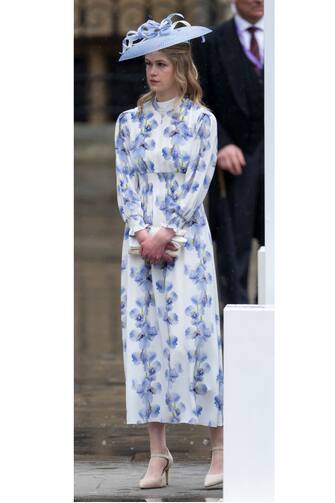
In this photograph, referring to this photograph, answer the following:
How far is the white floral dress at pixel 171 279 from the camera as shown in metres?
6.62

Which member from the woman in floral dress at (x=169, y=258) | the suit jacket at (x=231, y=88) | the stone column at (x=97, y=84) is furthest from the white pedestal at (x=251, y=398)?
the stone column at (x=97, y=84)

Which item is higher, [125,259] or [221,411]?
[125,259]

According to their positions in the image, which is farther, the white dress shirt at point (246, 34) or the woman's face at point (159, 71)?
the white dress shirt at point (246, 34)

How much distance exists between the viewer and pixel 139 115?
265 inches

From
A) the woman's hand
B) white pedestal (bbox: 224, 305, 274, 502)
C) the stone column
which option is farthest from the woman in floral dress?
the stone column

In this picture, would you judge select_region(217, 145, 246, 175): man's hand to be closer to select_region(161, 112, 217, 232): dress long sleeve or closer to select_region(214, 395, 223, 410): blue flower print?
select_region(161, 112, 217, 232): dress long sleeve

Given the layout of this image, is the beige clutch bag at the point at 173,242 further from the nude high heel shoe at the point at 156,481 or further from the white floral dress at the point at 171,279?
the nude high heel shoe at the point at 156,481

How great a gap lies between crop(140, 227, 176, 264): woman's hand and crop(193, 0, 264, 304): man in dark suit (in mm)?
3882

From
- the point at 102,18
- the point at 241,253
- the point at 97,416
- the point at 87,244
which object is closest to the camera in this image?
the point at 97,416

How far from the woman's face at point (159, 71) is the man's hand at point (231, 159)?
374cm
